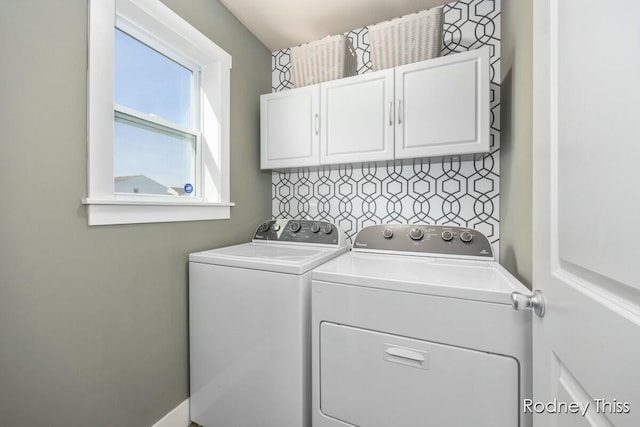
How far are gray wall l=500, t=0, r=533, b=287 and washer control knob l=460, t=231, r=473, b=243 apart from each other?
0.18m

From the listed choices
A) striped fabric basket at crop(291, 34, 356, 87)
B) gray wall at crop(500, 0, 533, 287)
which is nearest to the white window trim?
striped fabric basket at crop(291, 34, 356, 87)

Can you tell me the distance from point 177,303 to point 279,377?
0.70 metres

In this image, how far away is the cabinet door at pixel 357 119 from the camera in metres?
1.59

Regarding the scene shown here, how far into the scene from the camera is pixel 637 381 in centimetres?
38

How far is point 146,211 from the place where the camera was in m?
1.28

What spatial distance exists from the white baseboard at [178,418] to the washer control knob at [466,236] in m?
1.83

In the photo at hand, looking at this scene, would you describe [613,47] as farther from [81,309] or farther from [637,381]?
[81,309]

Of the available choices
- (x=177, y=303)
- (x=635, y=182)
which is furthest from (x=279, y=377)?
(x=635, y=182)

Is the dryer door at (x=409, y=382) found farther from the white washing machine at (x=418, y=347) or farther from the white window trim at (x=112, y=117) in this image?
the white window trim at (x=112, y=117)

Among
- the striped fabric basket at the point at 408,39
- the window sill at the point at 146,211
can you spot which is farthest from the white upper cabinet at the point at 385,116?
the window sill at the point at 146,211

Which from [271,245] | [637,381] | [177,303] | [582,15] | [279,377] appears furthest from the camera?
[271,245]

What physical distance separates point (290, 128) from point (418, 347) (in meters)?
1.51

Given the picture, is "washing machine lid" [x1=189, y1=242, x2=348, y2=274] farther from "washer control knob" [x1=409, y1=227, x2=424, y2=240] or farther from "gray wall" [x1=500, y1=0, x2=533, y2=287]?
"gray wall" [x1=500, y1=0, x2=533, y2=287]

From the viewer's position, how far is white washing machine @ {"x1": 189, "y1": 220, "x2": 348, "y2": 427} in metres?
1.21
